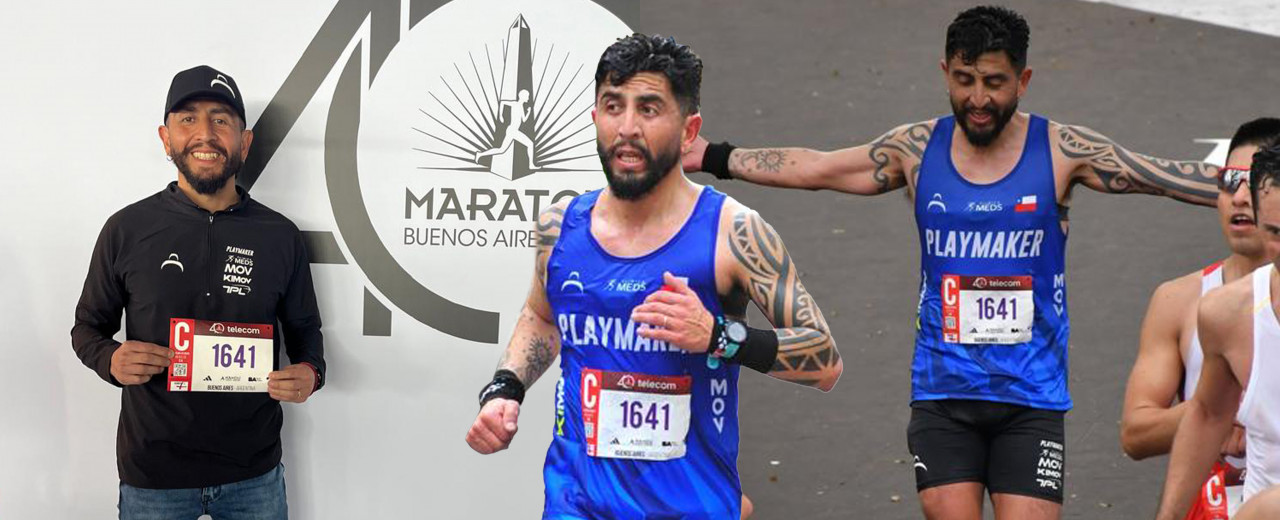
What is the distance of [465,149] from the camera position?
5.29 meters

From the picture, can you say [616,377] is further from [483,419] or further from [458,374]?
[458,374]

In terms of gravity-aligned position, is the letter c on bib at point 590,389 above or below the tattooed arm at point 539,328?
below

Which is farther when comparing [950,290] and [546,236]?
[950,290]

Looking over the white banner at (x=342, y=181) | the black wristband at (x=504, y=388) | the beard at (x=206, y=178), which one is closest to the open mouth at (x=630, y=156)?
the black wristband at (x=504, y=388)

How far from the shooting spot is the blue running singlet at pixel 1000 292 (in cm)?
489

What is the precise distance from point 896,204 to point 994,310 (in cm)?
438

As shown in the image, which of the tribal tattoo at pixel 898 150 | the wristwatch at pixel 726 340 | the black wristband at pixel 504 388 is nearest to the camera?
the wristwatch at pixel 726 340

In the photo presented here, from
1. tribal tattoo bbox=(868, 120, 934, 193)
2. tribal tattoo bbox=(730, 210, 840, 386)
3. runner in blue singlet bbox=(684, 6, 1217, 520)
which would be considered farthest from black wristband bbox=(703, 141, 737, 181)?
tribal tattoo bbox=(730, 210, 840, 386)

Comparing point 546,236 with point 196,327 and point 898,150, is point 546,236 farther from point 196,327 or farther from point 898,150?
point 898,150

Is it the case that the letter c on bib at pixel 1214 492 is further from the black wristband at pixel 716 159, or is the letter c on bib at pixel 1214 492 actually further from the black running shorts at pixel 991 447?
the black wristband at pixel 716 159

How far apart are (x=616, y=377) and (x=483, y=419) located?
0.35m

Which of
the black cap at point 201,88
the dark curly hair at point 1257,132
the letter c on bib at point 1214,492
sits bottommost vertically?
the letter c on bib at point 1214,492

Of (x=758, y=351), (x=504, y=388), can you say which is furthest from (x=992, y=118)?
(x=504, y=388)

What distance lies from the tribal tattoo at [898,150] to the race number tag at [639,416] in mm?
1684
